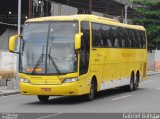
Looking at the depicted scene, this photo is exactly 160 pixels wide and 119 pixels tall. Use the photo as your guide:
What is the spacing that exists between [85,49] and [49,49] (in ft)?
5.29

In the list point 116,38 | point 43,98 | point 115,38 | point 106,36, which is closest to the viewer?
point 43,98

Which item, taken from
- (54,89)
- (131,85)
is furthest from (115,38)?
(54,89)

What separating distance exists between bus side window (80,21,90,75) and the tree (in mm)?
48925

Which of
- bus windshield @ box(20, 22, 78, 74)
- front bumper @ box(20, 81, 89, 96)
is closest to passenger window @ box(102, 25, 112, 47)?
bus windshield @ box(20, 22, 78, 74)

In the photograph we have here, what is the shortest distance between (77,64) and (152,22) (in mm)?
51901

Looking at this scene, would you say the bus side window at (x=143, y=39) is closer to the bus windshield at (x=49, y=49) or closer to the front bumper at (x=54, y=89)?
the bus windshield at (x=49, y=49)

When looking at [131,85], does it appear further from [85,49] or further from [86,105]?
[86,105]

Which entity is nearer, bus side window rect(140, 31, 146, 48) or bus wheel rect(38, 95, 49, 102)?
bus wheel rect(38, 95, 49, 102)

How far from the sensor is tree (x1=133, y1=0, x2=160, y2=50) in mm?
71500

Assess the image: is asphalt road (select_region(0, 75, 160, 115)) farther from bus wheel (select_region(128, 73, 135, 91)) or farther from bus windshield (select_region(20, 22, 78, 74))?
bus wheel (select_region(128, 73, 135, 91))

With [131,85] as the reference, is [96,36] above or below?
above

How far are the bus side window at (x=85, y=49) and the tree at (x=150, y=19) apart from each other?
4892 cm

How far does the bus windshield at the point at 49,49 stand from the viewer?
21.0 meters

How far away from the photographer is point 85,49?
22078 millimetres
